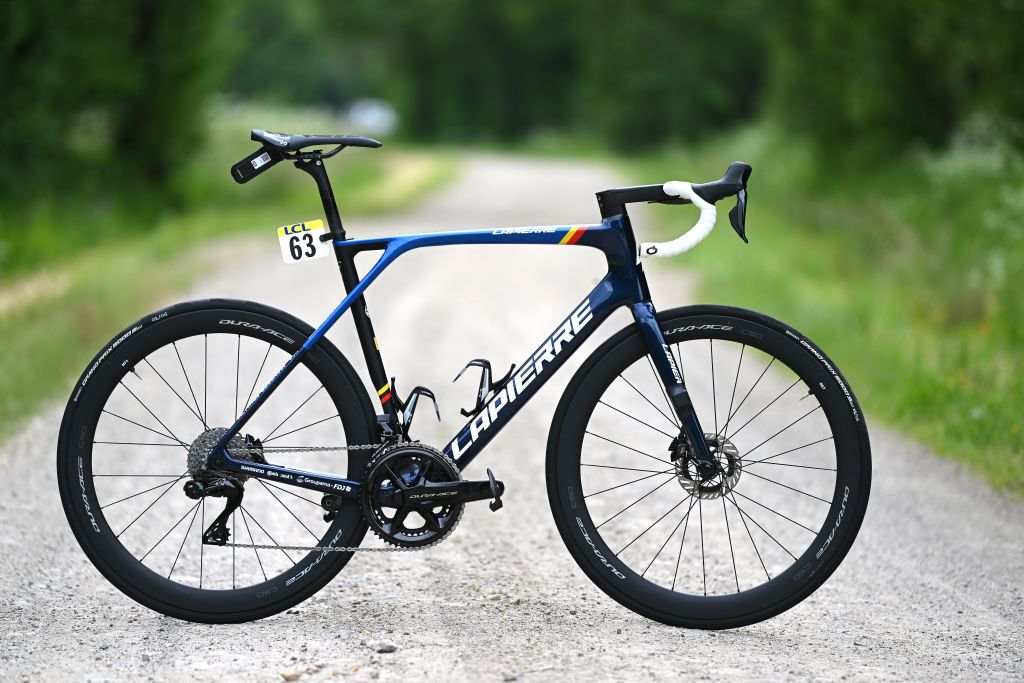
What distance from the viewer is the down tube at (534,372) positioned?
13.4ft

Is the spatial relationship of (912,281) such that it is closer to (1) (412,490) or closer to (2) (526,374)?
(2) (526,374)

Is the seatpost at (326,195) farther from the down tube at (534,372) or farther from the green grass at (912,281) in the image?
the green grass at (912,281)

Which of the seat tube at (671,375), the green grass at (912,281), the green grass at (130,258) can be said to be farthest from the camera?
the green grass at (130,258)

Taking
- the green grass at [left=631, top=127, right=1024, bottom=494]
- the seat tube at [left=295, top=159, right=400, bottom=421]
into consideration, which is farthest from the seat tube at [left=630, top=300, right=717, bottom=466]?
the green grass at [left=631, top=127, right=1024, bottom=494]

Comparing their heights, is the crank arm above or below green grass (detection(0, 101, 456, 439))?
below

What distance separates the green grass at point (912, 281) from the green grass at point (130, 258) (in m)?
5.14

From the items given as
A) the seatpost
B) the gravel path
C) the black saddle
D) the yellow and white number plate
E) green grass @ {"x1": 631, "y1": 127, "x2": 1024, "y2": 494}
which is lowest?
the gravel path

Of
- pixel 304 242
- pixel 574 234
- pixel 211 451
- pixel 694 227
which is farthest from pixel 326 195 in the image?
pixel 694 227

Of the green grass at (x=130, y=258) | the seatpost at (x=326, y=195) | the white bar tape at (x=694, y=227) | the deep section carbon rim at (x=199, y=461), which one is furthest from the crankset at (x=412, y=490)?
the green grass at (x=130, y=258)

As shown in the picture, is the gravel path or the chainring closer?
the gravel path

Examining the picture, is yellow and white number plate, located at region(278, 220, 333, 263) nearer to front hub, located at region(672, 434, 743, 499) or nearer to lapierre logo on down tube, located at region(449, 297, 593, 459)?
lapierre logo on down tube, located at region(449, 297, 593, 459)

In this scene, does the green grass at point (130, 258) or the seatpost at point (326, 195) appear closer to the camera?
the seatpost at point (326, 195)

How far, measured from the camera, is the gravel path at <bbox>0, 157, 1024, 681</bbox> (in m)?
3.70

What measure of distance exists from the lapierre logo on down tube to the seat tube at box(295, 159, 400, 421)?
253mm
